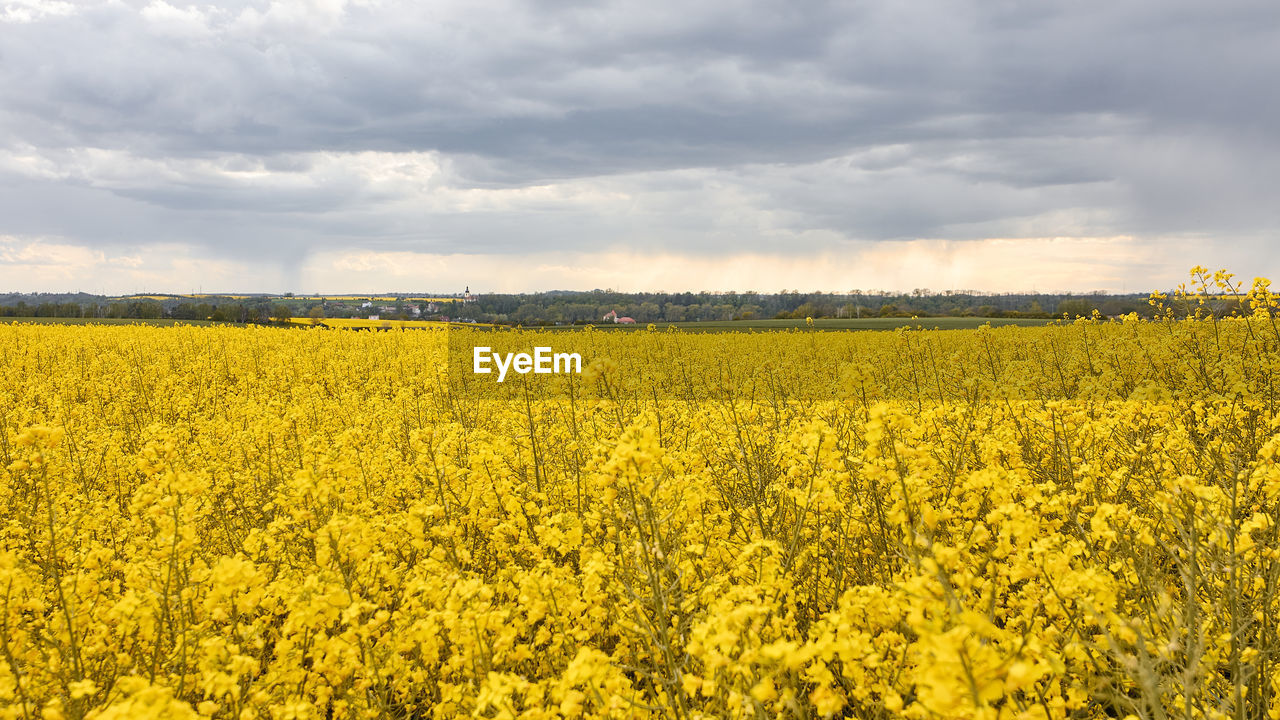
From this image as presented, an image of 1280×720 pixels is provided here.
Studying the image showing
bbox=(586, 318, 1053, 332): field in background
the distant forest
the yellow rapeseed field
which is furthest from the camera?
the distant forest

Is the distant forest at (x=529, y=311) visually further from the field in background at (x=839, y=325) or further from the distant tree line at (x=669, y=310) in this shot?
the field in background at (x=839, y=325)

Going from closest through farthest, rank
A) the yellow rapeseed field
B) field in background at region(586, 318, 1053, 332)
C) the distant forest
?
the yellow rapeseed field, field in background at region(586, 318, 1053, 332), the distant forest

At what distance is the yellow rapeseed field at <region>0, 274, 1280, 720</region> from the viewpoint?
2.50 m

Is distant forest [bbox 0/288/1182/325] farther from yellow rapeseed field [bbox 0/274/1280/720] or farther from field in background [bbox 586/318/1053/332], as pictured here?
yellow rapeseed field [bbox 0/274/1280/720]

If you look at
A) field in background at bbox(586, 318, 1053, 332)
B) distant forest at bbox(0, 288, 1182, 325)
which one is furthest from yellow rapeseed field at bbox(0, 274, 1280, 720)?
distant forest at bbox(0, 288, 1182, 325)

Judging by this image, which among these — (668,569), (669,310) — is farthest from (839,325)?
(668,569)

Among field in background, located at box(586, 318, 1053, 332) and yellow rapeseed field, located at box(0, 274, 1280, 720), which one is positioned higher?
field in background, located at box(586, 318, 1053, 332)

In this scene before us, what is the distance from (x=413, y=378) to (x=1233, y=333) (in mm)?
18338

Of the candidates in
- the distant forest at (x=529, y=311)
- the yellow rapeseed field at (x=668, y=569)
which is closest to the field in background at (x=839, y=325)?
the distant forest at (x=529, y=311)

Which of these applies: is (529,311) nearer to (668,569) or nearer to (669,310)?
(669,310)

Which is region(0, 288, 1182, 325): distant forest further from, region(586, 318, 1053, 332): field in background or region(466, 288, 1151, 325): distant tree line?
region(586, 318, 1053, 332): field in background

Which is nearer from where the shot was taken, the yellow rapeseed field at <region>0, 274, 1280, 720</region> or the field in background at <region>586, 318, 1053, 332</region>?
the yellow rapeseed field at <region>0, 274, 1280, 720</region>

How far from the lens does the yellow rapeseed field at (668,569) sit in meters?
2.50

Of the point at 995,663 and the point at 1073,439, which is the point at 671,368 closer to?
the point at 1073,439
